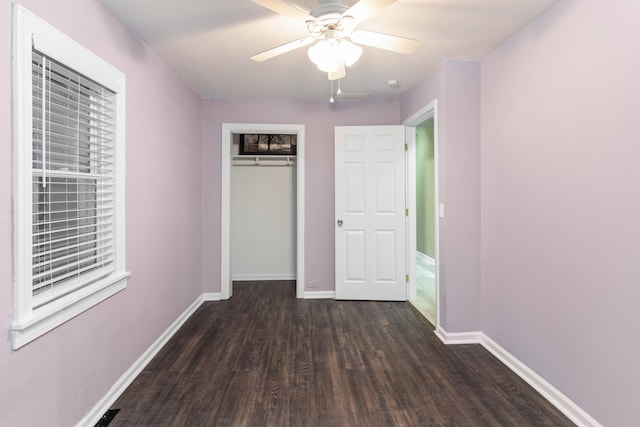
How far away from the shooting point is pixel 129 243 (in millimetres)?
2377

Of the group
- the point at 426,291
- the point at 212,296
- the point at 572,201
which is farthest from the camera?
the point at 426,291

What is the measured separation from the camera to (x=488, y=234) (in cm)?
286

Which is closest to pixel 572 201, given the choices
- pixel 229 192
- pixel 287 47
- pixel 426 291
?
pixel 287 47

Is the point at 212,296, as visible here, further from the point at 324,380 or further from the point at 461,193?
the point at 461,193

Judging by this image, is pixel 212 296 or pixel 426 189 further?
pixel 426 189

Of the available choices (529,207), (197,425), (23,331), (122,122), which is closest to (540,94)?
(529,207)

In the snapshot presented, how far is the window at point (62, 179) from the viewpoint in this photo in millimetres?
1442

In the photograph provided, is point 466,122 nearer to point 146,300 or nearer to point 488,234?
point 488,234

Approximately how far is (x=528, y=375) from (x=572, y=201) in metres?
1.22

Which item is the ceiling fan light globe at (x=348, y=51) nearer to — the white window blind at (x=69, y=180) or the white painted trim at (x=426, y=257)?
the white window blind at (x=69, y=180)

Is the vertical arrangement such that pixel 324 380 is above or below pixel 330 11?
below

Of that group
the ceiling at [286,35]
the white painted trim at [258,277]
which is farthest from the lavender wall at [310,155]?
the white painted trim at [258,277]

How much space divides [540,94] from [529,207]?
29.1 inches

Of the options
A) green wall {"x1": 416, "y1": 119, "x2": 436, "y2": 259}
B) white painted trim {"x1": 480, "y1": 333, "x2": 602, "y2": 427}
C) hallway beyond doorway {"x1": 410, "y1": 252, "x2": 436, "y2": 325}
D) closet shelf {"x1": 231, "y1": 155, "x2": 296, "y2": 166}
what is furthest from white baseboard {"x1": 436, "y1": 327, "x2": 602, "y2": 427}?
green wall {"x1": 416, "y1": 119, "x2": 436, "y2": 259}
